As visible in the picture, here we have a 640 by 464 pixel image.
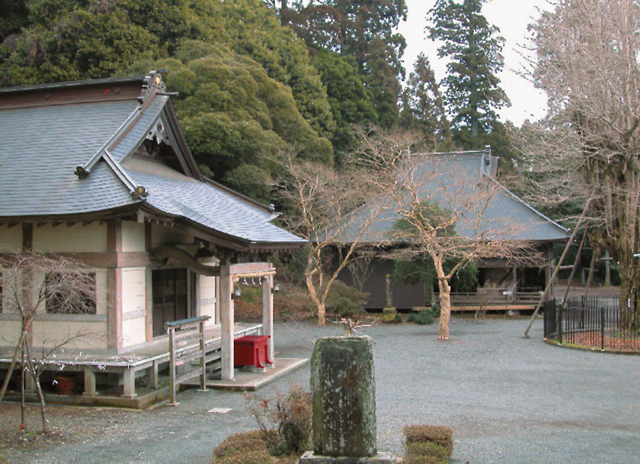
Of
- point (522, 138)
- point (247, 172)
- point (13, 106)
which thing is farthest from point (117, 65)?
point (522, 138)

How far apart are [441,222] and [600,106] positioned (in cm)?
826

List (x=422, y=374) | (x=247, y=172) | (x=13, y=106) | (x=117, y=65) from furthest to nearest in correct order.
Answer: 1. (x=117, y=65)
2. (x=247, y=172)
3. (x=13, y=106)
4. (x=422, y=374)

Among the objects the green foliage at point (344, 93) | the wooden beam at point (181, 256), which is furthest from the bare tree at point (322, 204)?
the green foliage at point (344, 93)

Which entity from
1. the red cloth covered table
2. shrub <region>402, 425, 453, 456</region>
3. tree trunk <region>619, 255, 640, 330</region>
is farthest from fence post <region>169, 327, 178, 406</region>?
tree trunk <region>619, 255, 640, 330</region>

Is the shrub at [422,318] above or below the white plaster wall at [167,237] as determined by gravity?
below

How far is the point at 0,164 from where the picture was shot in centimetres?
1214

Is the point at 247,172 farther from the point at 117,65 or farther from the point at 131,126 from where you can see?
the point at 131,126

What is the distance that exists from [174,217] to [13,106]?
6942 millimetres

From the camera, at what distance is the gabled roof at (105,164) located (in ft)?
34.0

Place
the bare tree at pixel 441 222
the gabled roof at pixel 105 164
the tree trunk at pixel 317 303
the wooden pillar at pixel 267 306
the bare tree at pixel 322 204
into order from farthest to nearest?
the tree trunk at pixel 317 303
the bare tree at pixel 322 204
the bare tree at pixel 441 222
the wooden pillar at pixel 267 306
the gabled roof at pixel 105 164

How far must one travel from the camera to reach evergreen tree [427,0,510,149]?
→ 151 ft

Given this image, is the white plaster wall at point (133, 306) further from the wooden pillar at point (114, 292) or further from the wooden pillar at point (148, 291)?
the wooden pillar at point (114, 292)

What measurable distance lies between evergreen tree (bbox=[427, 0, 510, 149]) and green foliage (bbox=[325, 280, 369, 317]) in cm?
2389

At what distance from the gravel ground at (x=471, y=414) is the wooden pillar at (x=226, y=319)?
730 mm
